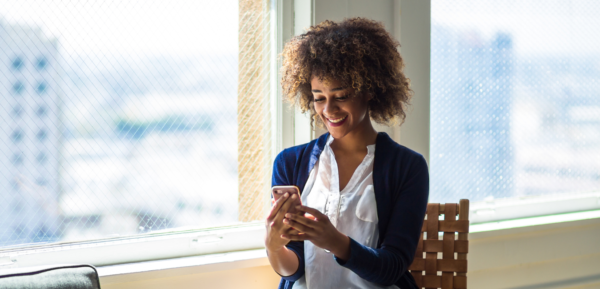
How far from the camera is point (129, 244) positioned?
165 cm

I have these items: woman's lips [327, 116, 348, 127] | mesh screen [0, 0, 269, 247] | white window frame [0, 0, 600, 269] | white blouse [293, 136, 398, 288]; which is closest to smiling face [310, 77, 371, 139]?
woman's lips [327, 116, 348, 127]

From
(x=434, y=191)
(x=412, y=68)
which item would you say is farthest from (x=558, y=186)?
(x=412, y=68)

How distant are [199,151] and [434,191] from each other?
3.48 feet

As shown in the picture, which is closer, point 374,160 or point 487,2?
point 374,160

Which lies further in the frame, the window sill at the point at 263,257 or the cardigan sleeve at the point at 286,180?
the window sill at the point at 263,257

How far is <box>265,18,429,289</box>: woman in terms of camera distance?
4.43 ft

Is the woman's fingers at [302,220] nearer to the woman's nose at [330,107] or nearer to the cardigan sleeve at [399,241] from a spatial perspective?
the cardigan sleeve at [399,241]

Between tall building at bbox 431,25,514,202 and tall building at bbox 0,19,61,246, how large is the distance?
1462 millimetres

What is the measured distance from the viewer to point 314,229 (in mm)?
1213

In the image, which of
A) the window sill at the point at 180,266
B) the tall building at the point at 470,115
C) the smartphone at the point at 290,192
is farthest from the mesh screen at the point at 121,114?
the tall building at the point at 470,115

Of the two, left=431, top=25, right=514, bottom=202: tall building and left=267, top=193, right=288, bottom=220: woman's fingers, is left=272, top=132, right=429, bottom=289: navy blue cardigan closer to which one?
left=267, top=193, right=288, bottom=220: woman's fingers

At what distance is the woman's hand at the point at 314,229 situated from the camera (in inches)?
47.8

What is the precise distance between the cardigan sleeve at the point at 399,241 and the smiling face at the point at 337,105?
0.22 meters

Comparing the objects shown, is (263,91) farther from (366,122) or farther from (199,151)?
(366,122)
